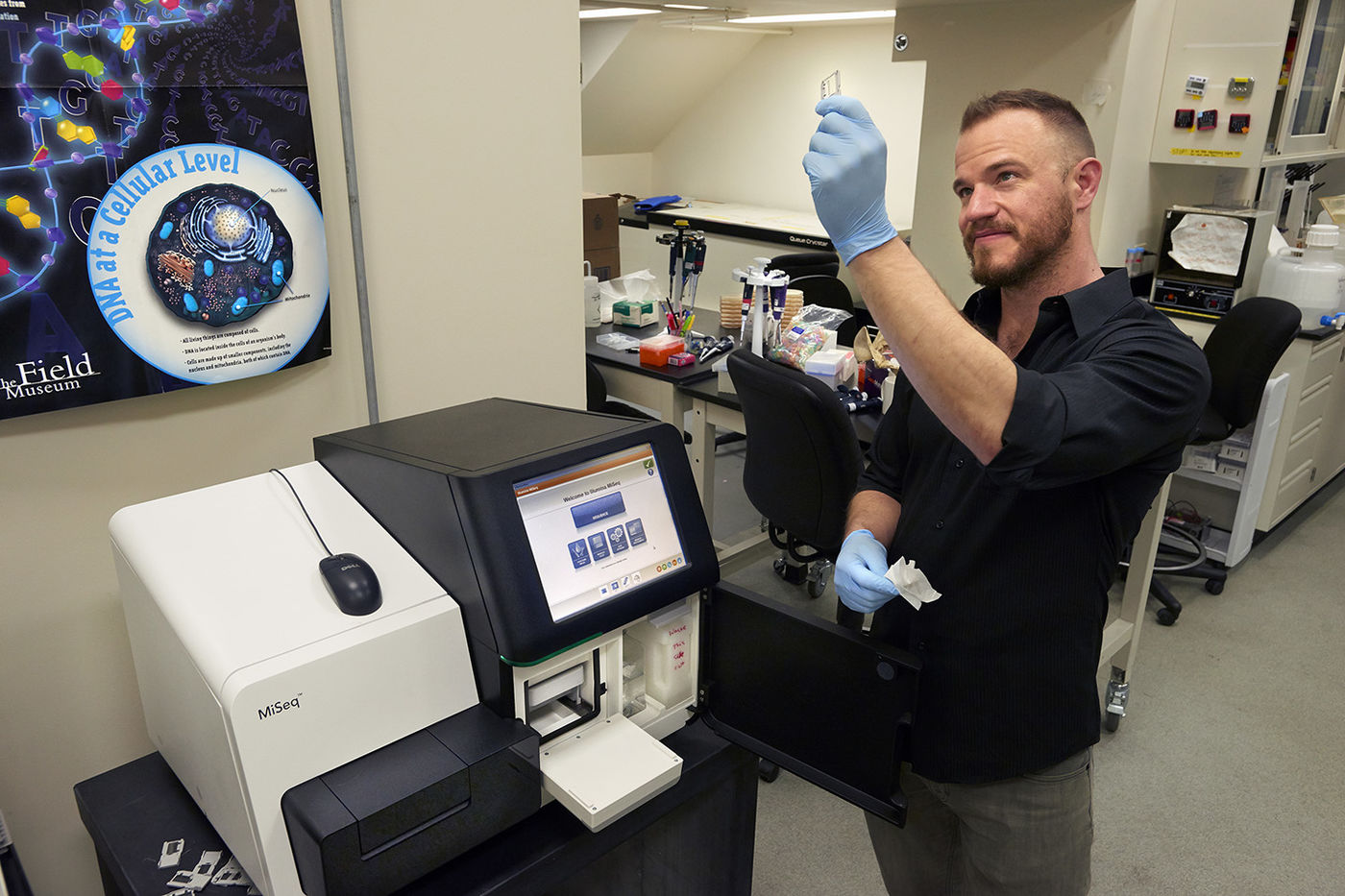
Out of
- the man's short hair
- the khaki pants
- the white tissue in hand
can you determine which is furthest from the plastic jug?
the white tissue in hand

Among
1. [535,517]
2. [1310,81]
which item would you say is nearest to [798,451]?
[535,517]

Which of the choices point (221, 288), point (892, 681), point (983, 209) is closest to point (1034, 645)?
point (892, 681)

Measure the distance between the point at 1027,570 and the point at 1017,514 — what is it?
0.26 ft

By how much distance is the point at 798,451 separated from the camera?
2197 mm

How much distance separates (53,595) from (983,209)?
4.66 feet

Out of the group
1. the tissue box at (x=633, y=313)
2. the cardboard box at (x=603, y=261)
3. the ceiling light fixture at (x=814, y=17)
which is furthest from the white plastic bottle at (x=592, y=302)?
the ceiling light fixture at (x=814, y=17)

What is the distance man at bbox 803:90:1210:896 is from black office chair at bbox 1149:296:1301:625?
1816mm

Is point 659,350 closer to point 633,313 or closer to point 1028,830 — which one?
point 633,313

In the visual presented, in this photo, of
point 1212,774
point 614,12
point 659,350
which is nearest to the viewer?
point 1212,774

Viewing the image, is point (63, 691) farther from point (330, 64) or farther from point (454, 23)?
point (454, 23)

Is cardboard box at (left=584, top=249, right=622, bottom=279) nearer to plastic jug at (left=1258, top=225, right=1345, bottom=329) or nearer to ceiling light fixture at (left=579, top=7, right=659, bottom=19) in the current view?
ceiling light fixture at (left=579, top=7, right=659, bottom=19)

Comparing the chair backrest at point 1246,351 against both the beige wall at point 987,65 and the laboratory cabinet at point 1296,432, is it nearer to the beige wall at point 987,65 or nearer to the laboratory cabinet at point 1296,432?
the laboratory cabinet at point 1296,432

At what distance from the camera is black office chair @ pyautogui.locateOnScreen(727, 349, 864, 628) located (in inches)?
81.7

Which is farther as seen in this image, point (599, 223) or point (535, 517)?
point (599, 223)
